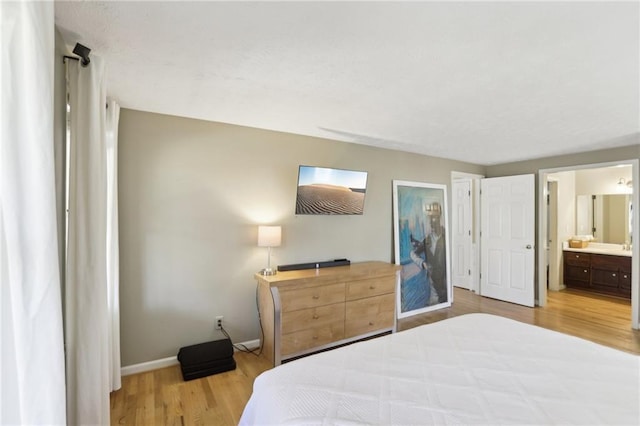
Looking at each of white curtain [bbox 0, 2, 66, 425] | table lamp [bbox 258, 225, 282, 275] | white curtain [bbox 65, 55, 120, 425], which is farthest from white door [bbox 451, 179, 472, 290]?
white curtain [bbox 0, 2, 66, 425]

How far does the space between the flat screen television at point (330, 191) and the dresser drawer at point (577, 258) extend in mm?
4613

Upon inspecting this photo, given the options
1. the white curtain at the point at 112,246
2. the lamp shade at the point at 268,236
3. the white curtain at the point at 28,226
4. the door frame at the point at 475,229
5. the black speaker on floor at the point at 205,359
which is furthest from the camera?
the door frame at the point at 475,229

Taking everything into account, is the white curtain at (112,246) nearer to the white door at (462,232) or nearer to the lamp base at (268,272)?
the lamp base at (268,272)

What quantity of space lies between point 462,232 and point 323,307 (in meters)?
3.75

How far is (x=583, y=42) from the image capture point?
1.54 metres

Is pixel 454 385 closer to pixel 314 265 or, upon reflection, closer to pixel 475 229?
pixel 314 265

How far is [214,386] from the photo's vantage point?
2.40m

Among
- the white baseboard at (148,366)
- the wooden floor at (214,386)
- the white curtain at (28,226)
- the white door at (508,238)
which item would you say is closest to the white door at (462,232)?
the white door at (508,238)

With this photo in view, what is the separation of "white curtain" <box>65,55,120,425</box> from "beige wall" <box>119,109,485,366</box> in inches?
38.3

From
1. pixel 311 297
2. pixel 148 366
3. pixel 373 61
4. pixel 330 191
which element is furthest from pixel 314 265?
pixel 373 61

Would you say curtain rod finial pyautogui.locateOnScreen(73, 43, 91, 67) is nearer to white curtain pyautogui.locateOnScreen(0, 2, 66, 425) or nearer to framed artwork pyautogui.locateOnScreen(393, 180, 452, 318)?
white curtain pyautogui.locateOnScreen(0, 2, 66, 425)

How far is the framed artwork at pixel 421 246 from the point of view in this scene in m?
4.13

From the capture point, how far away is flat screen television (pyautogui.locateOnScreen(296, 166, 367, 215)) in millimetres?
3283

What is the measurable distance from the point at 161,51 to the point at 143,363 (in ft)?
8.36
